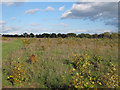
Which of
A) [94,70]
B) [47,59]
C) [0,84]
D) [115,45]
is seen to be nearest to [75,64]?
[94,70]

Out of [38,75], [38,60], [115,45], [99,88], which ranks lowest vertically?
[99,88]

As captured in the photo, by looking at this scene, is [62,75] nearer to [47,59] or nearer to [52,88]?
[52,88]

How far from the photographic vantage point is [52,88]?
4469mm

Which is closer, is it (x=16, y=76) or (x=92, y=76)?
(x=16, y=76)

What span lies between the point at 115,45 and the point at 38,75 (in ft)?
21.9

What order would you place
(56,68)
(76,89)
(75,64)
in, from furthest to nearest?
(75,64)
(56,68)
(76,89)

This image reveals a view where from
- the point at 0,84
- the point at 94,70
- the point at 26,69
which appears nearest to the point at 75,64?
the point at 94,70

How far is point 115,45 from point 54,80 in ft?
21.3

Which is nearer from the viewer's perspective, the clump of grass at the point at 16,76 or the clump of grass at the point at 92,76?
the clump of grass at the point at 92,76

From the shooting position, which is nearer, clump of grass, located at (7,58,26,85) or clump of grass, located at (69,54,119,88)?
clump of grass, located at (69,54,119,88)

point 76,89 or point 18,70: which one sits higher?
point 18,70

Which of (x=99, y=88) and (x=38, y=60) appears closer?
(x=99, y=88)

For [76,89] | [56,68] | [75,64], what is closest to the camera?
[76,89]

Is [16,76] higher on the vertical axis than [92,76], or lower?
higher
